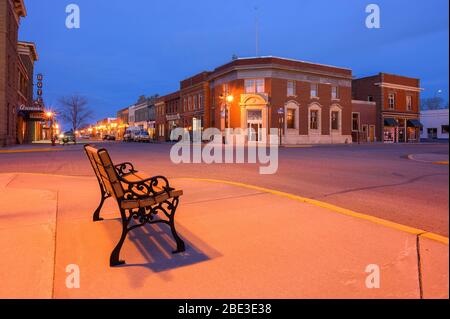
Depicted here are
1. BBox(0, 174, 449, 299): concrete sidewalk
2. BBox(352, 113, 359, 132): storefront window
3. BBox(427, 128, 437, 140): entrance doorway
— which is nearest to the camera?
BBox(0, 174, 449, 299): concrete sidewalk

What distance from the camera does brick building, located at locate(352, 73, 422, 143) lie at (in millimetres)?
53531

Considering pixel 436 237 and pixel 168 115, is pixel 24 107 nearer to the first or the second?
pixel 168 115

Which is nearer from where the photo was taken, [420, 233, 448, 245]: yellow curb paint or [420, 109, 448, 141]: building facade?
[420, 233, 448, 245]: yellow curb paint

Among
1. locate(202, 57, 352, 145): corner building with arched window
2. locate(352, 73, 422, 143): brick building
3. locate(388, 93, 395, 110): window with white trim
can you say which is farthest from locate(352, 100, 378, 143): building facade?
locate(202, 57, 352, 145): corner building with arched window

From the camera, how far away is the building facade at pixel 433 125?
2682 inches

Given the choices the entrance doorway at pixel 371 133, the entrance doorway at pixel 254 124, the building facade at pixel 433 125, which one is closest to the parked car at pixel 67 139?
the entrance doorway at pixel 254 124

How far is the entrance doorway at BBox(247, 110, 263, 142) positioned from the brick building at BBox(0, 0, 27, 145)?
974 inches

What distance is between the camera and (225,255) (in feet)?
12.5

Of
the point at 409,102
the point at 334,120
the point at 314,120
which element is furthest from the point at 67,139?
the point at 409,102

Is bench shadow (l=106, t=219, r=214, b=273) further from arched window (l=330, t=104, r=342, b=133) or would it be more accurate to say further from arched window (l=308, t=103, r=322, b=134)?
arched window (l=330, t=104, r=342, b=133)

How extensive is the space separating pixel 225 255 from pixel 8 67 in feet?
107

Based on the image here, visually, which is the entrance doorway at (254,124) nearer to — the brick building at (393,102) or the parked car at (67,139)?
the parked car at (67,139)
